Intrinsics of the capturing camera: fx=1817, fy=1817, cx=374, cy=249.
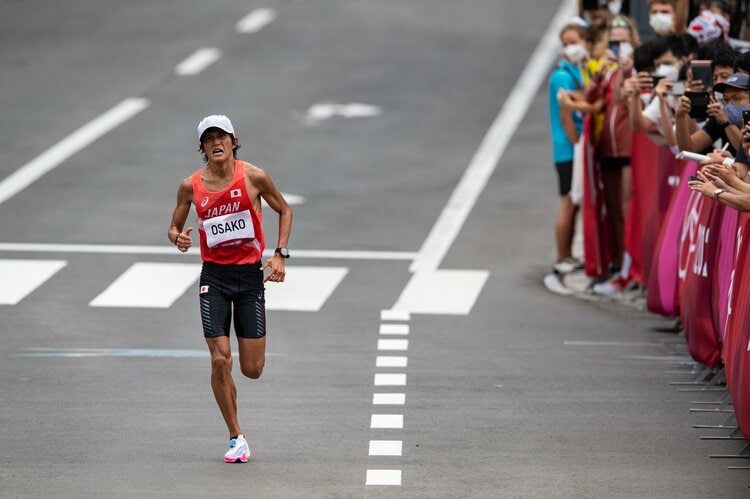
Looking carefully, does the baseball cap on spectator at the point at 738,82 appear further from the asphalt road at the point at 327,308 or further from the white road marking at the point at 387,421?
the white road marking at the point at 387,421

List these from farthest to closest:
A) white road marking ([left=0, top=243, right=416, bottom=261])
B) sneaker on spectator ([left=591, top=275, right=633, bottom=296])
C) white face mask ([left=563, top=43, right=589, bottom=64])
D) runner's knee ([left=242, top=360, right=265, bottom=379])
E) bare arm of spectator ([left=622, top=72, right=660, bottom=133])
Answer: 1. white road marking ([left=0, top=243, right=416, bottom=261])
2. white face mask ([left=563, top=43, right=589, bottom=64])
3. sneaker on spectator ([left=591, top=275, right=633, bottom=296])
4. bare arm of spectator ([left=622, top=72, right=660, bottom=133])
5. runner's knee ([left=242, top=360, right=265, bottom=379])

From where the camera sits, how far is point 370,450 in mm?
12641

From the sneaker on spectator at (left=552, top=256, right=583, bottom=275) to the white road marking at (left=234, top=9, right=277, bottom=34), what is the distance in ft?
67.0

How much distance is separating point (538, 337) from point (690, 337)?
2.02m

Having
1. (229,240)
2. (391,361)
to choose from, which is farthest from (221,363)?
(391,361)

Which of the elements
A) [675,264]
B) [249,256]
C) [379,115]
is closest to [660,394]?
[675,264]

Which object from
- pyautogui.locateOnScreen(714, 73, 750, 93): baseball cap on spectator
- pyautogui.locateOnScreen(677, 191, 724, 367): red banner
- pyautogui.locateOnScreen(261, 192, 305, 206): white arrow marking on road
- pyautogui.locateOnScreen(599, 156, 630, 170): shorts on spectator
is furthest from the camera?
pyautogui.locateOnScreen(261, 192, 305, 206): white arrow marking on road

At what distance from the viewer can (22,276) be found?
19.8 m

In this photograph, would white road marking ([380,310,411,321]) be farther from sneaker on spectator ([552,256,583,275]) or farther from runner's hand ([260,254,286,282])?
runner's hand ([260,254,286,282])

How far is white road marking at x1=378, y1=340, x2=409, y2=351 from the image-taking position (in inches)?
646

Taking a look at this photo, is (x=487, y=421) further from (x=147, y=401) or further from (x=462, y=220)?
(x=462, y=220)

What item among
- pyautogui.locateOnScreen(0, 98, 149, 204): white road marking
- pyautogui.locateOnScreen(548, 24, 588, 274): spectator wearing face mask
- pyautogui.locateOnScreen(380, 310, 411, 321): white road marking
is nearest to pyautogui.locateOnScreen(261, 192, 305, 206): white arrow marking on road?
pyautogui.locateOnScreen(0, 98, 149, 204): white road marking

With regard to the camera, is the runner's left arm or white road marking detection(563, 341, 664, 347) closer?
the runner's left arm

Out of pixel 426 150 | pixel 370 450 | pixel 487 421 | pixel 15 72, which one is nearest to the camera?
pixel 370 450
